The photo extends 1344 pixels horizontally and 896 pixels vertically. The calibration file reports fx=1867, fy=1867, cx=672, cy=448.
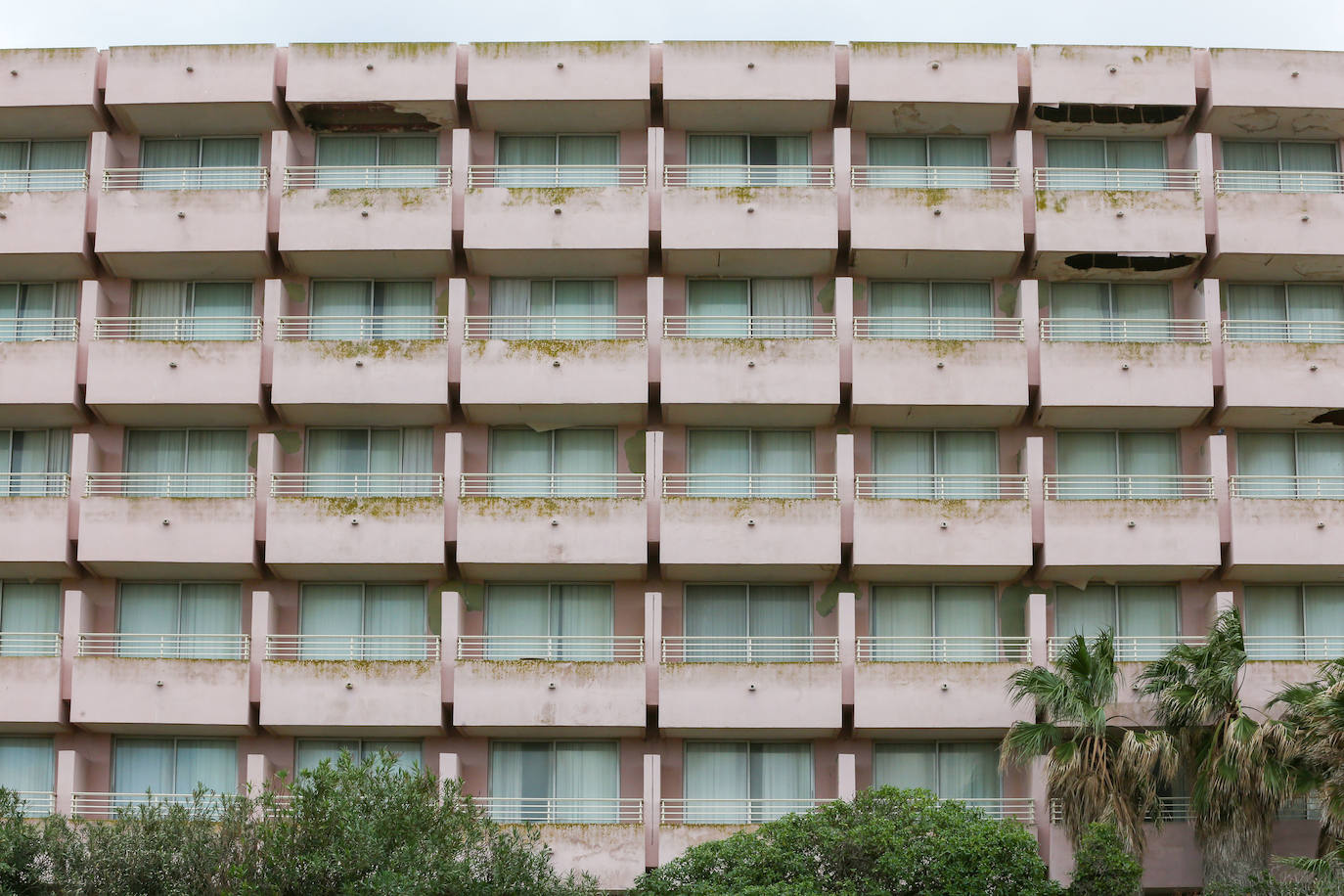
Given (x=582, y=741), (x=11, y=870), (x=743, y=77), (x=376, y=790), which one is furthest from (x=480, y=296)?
(x=11, y=870)

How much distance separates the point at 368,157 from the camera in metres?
44.1

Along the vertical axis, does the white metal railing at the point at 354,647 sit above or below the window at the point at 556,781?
above

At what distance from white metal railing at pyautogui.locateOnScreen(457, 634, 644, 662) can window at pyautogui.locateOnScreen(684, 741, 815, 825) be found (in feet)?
8.32

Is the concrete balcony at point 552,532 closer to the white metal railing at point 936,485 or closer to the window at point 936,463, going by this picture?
the white metal railing at point 936,485

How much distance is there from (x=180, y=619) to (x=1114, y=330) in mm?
22228

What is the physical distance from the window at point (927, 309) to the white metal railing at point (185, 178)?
14.8 m

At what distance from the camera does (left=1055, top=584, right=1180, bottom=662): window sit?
41594 millimetres

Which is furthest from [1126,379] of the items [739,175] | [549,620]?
[549,620]

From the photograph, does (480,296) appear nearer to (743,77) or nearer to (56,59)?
(743,77)

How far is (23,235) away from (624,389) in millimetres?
14105

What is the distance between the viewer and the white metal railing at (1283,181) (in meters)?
43.6

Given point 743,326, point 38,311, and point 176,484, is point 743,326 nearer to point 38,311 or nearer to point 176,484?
point 176,484

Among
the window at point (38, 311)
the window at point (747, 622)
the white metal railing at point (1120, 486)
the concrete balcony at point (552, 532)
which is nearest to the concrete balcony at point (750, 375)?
the concrete balcony at point (552, 532)

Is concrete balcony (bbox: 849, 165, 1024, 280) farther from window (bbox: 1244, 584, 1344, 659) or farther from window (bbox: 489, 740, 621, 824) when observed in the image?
window (bbox: 489, 740, 621, 824)
